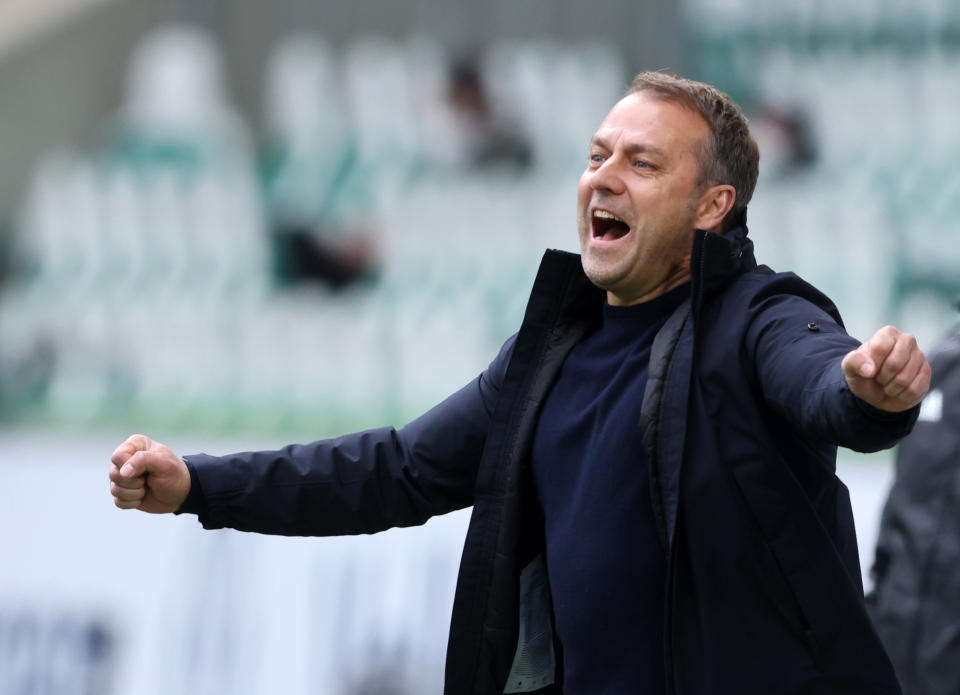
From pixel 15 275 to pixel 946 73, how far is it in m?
4.39

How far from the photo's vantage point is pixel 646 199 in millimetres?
2609

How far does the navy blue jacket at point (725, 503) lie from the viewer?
222 centimetres

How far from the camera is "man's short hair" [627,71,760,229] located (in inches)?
105

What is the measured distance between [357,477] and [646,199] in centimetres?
75

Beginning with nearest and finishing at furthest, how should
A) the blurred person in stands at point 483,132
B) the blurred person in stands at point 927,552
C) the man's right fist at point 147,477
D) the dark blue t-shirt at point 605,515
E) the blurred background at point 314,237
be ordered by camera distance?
the dark blue t-shirt at point 605,515 < the man's right fist at point 147,477 < the blurred person in stands at point 927,552 < the blurred background at point 314,237 < the blurred person in stands at point 483,132

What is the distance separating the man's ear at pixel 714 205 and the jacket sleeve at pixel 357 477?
0.43m

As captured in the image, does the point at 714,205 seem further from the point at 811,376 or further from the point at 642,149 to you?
the point at 811,376

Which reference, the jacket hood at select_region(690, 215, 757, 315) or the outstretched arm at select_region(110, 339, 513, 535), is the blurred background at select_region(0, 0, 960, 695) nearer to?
the outstretched arm at select_region(110, 339, 513, 535)

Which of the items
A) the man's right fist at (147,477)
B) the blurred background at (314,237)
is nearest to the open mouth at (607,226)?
the man's right fist at (147,477)

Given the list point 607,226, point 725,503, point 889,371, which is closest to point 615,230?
point 607,226

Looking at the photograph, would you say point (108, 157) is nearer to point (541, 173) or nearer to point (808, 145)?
point (541, 173)

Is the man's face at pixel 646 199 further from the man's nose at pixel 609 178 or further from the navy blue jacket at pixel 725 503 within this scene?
the navy blue jacket at pixel 725 503

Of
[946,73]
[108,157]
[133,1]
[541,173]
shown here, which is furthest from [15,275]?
[946,73]

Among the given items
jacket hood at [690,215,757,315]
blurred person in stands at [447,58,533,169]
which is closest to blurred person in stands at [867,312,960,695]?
jacket hood at [690,215,757,315]
